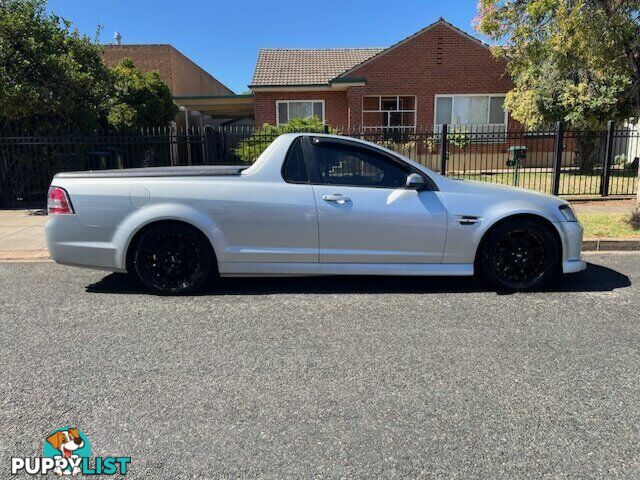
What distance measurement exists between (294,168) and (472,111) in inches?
636

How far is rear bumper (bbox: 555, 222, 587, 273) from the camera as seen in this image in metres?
5.18

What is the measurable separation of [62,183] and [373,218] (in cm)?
310

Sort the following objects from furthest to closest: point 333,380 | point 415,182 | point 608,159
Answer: point 608,159 < point 415,182 < point 333,380

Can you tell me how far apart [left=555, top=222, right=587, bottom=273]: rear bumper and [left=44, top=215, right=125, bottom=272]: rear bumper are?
439 centimetres

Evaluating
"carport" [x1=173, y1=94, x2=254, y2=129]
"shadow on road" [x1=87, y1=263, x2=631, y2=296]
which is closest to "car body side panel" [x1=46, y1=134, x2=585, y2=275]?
"shadow on road" [x1=87, y1=263, x2=631, y2=296]

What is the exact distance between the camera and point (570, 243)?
205 inches

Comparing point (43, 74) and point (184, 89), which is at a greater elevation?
point (184, 89)

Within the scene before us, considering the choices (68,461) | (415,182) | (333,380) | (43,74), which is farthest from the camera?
(43,74)

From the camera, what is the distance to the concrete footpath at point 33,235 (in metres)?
7.36

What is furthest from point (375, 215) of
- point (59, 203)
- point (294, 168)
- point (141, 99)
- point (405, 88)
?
point (405, 88)

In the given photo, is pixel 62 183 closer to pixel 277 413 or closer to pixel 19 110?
pixel 277 413

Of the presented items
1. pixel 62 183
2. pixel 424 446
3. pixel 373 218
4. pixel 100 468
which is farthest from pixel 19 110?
pixel 424 446

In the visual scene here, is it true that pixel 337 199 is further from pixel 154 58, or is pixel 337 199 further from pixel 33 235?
pixel 154 58

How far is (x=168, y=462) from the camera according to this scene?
2.59 metres
